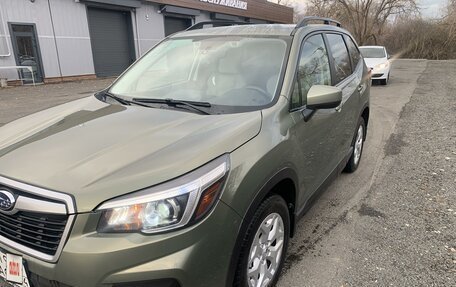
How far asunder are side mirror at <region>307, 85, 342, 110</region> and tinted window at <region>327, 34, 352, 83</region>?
106cm

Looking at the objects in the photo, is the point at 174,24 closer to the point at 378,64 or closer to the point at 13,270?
the point at 378,64

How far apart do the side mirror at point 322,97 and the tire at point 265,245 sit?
2.45ft

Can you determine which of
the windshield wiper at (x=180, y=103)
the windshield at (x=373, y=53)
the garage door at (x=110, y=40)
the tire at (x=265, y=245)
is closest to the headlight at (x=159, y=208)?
the tire at (x=265, y=245)

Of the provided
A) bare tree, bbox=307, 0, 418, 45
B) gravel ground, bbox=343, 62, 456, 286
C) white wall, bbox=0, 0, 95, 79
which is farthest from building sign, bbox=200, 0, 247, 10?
gravel ground, bbox=343, 62, 456, 286

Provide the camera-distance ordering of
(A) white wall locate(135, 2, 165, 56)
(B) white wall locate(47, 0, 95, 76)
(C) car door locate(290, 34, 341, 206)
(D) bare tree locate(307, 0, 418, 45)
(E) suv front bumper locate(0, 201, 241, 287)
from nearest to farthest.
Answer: (E) suv front bumper locate(0, 201, 241, 287) < (C) car door locate(290, 34, 341, 206) < (B) white wall locate(47, 0, 95, 76) < (A) white wall locate(135, 2, 165, 56) < (D) bare tree locate(307, 0, 418, 45)

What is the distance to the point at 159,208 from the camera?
1.75 metres

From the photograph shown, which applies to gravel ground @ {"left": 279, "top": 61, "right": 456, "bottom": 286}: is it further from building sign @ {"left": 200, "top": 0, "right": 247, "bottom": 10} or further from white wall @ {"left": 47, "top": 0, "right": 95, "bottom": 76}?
building sign @ {"left": 200, "top": 0, "right": 247, "bottom": 10}

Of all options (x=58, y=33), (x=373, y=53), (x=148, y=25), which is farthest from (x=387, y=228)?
(x=148, y=25)

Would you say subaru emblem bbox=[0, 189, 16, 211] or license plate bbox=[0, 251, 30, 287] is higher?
subaru emblem bbox=[0, 189, 16, 211]

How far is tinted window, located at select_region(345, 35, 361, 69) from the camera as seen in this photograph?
4568 millimetres

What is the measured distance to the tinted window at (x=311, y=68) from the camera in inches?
113

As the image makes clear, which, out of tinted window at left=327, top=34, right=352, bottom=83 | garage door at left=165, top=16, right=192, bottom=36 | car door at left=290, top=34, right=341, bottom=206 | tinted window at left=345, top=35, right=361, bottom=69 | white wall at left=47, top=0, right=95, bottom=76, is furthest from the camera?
garage door at left=165, top=16, right=192, bottom=36

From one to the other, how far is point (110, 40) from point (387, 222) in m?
20.1

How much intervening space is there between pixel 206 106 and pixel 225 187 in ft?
2.94
